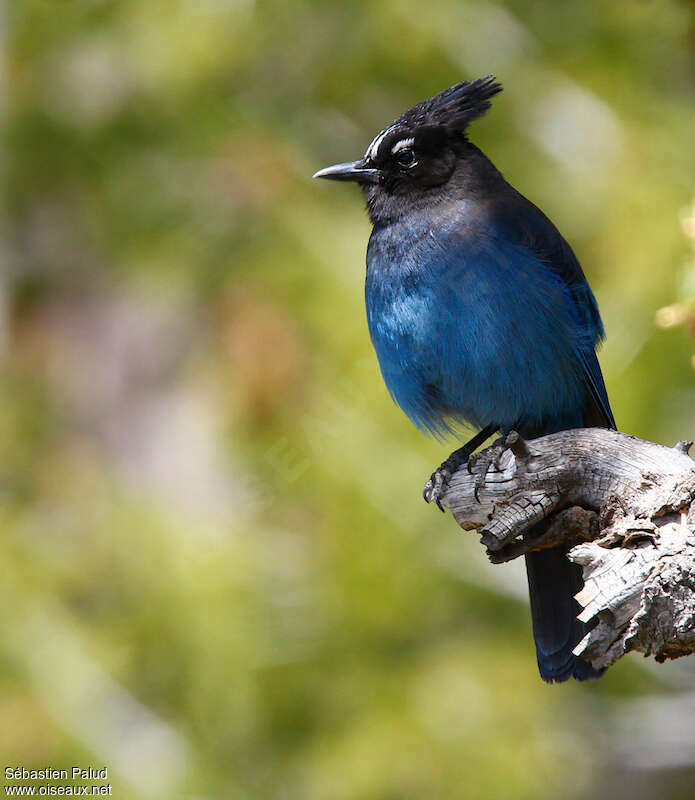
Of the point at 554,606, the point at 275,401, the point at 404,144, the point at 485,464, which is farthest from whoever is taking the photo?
the point at 275,401

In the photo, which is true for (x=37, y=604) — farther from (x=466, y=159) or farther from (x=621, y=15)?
(x=621, y=15)

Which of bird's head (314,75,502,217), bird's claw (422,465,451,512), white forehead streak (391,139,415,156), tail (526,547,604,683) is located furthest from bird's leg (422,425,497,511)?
white forehead streak (391,139,415,156)

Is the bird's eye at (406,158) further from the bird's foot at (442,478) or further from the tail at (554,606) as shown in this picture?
the tail at (554,606)

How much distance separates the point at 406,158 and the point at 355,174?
0.19 meters

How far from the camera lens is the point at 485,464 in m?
3.19

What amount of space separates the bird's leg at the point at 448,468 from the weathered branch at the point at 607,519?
0.29 meters

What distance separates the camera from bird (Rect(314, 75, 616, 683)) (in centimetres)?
374

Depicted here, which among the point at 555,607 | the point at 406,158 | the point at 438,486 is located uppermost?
the point at 406,158

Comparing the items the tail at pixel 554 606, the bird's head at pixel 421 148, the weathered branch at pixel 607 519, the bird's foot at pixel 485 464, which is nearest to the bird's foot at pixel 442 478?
the bird's foot at pixel 485 464

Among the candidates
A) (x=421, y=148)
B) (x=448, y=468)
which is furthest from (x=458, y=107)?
(x=448, y=468)

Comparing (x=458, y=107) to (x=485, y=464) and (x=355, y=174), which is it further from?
(x=485, y=464)

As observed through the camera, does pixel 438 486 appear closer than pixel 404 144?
Yes

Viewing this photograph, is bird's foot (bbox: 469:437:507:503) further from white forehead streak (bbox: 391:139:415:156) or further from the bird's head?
white forehead streak (bbox: 391:139:415:156)

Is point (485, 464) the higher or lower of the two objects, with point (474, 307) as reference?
lower
